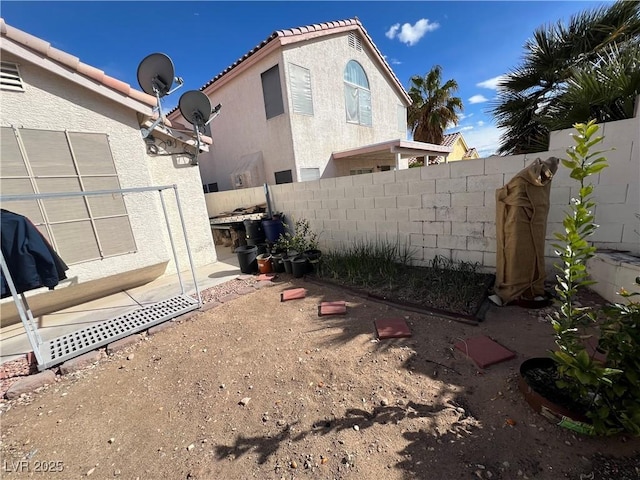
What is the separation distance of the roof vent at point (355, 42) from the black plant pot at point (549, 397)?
12120 mm

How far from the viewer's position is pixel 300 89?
875cm

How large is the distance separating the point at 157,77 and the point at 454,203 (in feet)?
19.7

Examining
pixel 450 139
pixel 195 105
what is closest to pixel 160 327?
pixel 195 105

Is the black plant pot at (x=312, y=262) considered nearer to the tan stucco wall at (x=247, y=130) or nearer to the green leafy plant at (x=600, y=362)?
the green leafy plant at (x=600, y=362)

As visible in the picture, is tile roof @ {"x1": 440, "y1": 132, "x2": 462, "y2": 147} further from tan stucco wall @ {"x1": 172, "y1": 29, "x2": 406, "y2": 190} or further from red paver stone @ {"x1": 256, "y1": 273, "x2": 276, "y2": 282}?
red paver stone @ {"x1": 256, "y1": 273, "x2": 276, "y2": 282}

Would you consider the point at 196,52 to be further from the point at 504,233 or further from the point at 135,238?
the point at 504,233

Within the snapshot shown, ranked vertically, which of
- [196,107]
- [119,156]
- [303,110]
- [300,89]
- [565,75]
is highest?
[300,89]

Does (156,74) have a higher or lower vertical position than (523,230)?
higher

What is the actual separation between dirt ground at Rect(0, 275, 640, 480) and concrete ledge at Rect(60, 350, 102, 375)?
0.10 m

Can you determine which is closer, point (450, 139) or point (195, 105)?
point (195, 105)

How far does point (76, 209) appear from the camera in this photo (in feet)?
14.5

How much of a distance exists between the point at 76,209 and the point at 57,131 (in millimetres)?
1289

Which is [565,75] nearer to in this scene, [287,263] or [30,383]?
[287,263]

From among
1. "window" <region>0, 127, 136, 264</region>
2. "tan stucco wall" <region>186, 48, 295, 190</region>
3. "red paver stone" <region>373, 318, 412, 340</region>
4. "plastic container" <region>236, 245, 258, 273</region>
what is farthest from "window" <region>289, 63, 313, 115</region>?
"red paver stone" <region>373, 318, 412, 340</region>
